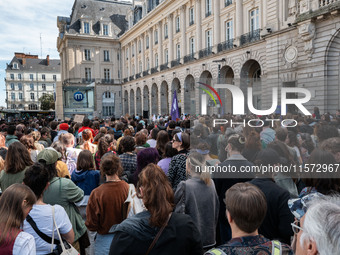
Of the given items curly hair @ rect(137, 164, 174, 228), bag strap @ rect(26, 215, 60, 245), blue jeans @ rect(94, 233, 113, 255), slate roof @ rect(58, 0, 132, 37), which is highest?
slate roof @ rect(58, 0, 132, 37)

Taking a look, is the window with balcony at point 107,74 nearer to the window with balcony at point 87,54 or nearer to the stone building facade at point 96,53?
the stone building facade at point 96,53

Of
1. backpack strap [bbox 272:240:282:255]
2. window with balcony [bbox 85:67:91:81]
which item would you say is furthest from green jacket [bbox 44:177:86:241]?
window with balcony [bbox 85:67:91:81]

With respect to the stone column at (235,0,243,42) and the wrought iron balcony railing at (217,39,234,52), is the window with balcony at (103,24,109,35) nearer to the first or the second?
the wrought iron balcony railing at (217,39,234,52)

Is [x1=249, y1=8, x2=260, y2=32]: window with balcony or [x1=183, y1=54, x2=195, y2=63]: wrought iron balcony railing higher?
[x1=249, y1=8, x2=260, y2=32]: window with balcony

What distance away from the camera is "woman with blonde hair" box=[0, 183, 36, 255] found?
7.68ft

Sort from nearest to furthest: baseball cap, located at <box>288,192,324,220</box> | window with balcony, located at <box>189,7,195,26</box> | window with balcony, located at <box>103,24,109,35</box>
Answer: baseball cap, located at <box>288,192,324,220</box>, window with balcony, located at <box>189,7,195,26</box>, window with balcony, located at <box>103,24,109,35</box>

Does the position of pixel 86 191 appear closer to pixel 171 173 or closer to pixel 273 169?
pixel 171 173

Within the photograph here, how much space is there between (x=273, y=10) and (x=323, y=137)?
18009 millimetres

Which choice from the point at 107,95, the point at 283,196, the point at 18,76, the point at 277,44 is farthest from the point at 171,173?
the point at 18,76

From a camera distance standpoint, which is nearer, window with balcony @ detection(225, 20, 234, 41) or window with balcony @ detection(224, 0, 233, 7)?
window with balcony @ detection(224, 0, 233, 7)

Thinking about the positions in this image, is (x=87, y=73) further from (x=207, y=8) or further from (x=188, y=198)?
(x=188, y=198)

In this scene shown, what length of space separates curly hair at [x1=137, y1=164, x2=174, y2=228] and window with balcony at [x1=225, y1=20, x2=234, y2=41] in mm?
27040

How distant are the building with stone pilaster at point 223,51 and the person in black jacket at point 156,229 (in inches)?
110

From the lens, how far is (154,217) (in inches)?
89.3
